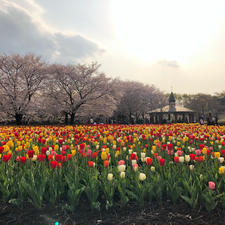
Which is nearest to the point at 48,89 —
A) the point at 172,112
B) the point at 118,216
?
the point at 172,112

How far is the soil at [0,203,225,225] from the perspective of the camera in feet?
9.07

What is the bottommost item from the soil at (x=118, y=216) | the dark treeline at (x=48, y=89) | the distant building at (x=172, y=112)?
the soil at (x=118, y=216)

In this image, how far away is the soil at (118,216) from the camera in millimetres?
2764

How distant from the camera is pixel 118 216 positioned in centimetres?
291

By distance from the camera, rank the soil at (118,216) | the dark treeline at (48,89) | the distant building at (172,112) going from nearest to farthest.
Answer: the soil at (118,216) < the dark treeline at (48,89) < the distant building at (172,112)

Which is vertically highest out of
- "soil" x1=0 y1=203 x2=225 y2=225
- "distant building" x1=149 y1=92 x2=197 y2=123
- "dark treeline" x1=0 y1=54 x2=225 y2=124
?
"dark treeline" x1=0 y1=54 x2=225 y2=124

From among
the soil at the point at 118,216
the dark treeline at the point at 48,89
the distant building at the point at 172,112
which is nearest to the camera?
the soil at the point at 118,216

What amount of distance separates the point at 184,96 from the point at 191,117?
4492cm

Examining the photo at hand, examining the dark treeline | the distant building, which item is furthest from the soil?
the distant building

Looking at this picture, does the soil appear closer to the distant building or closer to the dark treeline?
the dark treeline

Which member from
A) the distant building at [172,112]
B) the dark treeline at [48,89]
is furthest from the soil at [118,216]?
the distant building at [172,112]

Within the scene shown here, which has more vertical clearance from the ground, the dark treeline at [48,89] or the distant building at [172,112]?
the dark treeline at [48,89]

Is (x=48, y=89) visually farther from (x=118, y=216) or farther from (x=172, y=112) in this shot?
(x=118, y=216)

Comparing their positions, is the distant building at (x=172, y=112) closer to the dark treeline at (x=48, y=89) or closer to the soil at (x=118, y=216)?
the dark treeline at (x=48, y=89)
